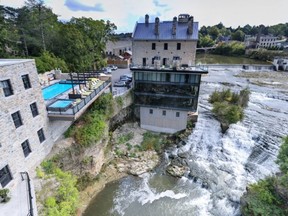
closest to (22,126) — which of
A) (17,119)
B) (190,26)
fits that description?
(17,119)

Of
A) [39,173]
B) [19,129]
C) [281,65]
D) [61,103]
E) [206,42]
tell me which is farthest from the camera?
[206,42]

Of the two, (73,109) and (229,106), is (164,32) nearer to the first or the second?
(229,106)

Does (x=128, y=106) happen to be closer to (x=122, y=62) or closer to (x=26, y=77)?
(x=26, y=77)

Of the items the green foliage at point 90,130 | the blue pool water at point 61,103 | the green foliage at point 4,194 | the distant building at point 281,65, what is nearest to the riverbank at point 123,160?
the green foliage at point 90,130

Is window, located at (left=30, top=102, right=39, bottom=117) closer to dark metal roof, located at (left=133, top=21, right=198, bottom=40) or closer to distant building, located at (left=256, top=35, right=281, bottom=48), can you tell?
dark metal roof, located at (left=133, top=21, right=198, bottom=40)

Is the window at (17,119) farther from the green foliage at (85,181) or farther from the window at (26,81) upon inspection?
the green foliage at (85,181)

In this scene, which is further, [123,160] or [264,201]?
[123,160]

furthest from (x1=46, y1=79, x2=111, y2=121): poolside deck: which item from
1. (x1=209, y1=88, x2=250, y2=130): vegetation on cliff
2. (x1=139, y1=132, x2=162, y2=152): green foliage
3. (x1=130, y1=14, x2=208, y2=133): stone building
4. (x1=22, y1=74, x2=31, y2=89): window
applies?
(x1=209, y1=88, x2=250, y2=130): vegetation on cliff
